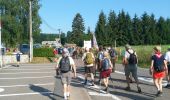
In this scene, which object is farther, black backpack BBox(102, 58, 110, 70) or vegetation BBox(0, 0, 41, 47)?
vegetation BBox(0, 0, 41, 47)

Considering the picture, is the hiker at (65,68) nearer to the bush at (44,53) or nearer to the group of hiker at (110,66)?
the group of hiker at (110,66)

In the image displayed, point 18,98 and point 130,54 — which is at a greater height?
point 130,54

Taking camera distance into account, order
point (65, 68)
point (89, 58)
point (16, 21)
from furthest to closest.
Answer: point (16, 21) → point (89, 58) → point (65, 68)

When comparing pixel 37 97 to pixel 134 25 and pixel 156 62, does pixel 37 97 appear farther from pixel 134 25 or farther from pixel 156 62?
pixel 134 25

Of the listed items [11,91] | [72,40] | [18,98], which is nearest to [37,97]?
[18,98]

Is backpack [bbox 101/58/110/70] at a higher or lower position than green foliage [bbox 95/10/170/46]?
lower

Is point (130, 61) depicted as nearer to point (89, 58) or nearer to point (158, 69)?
point (158, 69)

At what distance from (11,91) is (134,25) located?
10520 centimetres

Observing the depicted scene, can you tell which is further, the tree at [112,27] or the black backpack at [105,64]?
the tree at [112,27]

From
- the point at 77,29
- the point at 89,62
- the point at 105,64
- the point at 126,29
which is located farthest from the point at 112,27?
the point at 105,64

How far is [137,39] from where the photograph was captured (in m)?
118

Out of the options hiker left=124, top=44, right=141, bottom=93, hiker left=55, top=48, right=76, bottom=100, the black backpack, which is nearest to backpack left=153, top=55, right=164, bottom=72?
hiker left=124, top=44, right=141, bottom=93

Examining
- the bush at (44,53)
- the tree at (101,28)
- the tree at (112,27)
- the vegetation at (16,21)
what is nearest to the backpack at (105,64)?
the bush at (44,53)

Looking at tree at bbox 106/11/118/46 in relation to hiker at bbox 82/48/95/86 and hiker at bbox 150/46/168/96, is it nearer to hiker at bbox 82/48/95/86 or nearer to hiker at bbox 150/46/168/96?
hiker at bbox 82/48/95/86
